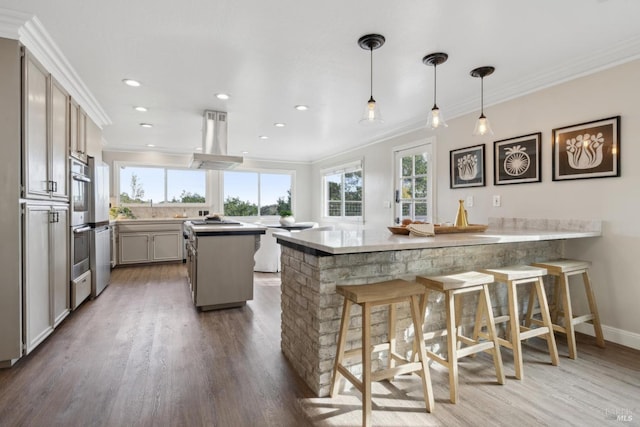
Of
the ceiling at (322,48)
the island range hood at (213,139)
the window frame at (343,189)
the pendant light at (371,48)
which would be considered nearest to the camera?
the ceiling at (322,48)

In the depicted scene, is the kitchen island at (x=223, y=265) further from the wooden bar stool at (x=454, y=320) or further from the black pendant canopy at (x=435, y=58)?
the black pendant canopy at (x=435, y=58)

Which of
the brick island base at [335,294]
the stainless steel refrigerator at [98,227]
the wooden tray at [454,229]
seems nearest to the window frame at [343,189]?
the wooden tray at [454,229]

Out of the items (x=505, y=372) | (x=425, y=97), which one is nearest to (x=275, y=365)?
(x=505, y=372)

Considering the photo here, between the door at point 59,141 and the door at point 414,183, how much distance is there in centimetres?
389

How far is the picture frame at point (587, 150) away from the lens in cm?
248

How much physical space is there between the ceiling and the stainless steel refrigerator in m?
0.80

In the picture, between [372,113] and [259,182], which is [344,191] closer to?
[259,182]

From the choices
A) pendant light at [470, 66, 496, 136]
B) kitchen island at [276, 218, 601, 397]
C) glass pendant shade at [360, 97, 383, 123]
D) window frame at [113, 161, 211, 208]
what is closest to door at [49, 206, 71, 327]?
kitchen island at [276, 218, 601, 397]

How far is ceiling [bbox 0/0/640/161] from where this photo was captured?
1.96 meters

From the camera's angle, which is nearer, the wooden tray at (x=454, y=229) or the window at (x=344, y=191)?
the wooden tray at (x=454, y=229)

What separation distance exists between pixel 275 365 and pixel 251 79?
8.04ft

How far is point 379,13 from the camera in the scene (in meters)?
1.98

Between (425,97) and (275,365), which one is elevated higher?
(425,97)

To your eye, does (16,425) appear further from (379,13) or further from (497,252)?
(497,252)
